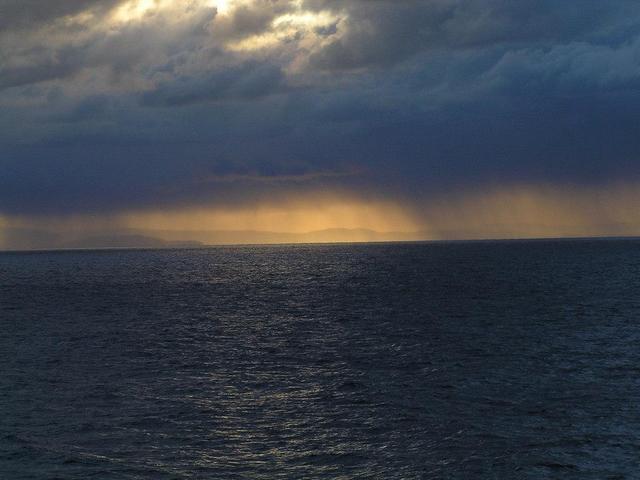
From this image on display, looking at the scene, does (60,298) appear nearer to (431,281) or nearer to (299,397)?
(431,281)

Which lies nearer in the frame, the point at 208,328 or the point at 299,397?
the point at 299,397

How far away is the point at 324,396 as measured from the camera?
34.8 meters

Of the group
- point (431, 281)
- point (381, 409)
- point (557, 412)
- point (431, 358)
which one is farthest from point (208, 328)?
point (431, 281)

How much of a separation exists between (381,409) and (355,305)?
181 feet

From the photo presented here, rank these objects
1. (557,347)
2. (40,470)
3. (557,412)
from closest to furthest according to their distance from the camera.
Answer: (40,470), (557,412), (557,347)

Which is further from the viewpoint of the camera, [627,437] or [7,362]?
[7,362]

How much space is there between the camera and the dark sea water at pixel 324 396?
24.5 metres

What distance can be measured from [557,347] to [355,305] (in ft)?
129

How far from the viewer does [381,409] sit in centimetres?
3195

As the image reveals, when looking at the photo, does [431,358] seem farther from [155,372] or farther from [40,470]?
[40,470]

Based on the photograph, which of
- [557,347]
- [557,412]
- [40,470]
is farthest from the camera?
[557,347]

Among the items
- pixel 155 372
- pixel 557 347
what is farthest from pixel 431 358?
pixel 155 372

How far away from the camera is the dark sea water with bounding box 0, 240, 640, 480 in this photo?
24.5 metres

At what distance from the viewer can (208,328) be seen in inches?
2569
